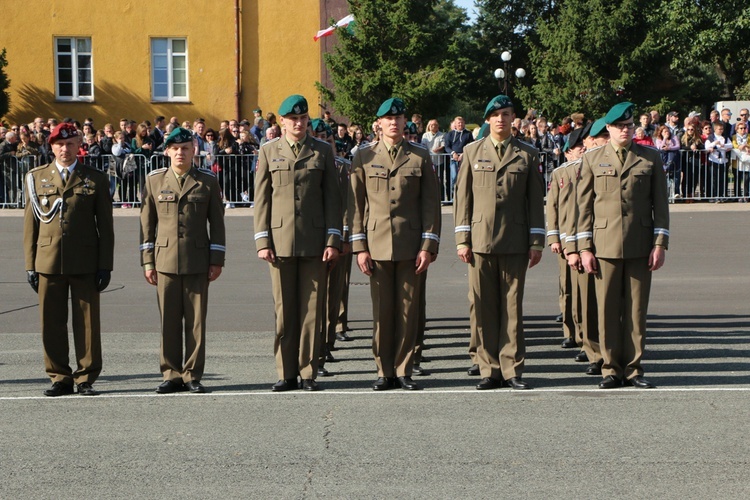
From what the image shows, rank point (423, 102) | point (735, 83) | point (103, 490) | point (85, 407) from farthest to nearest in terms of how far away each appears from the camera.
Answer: point (735, 83) < point (423, 102) < point (85, 407) < point (103, 490)

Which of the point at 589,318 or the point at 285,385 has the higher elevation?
the point at 589,318

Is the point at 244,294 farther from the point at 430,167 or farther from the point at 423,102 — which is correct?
the point at 423,102

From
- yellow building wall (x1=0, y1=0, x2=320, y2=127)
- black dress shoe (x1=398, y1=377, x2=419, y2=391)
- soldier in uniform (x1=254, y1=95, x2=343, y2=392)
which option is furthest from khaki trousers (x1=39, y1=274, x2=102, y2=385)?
yellow building wall (x1=0, y1=0, x2=320, y2=127)

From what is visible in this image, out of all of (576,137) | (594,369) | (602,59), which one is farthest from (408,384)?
(602,59)

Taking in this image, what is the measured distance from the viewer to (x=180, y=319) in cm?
897

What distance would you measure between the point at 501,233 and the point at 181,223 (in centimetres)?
236

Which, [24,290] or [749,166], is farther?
[749,166]

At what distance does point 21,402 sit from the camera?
8.59 m

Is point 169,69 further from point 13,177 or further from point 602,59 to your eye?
point 602,59

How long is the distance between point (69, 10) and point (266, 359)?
91.2 feet

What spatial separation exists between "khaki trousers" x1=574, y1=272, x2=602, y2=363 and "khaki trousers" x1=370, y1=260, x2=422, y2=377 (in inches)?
64.4

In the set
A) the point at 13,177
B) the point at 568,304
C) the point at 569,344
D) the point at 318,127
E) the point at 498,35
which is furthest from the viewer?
the point at 498,35

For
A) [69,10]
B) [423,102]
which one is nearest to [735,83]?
[423,102]

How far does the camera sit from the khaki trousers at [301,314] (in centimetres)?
896
